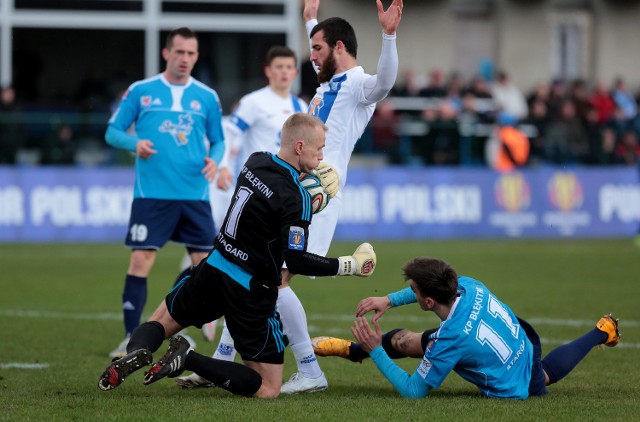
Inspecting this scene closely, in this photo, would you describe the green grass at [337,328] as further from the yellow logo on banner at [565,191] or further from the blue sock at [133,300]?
the yellow logo on banner at [565,191]

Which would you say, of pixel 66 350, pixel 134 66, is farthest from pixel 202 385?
pixel 134 66

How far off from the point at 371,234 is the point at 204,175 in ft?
38.1

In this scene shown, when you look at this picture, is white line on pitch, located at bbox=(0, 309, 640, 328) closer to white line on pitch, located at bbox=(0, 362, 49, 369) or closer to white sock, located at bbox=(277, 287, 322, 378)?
white line on pitch, located at bbox=(0, 362, 49, 369)

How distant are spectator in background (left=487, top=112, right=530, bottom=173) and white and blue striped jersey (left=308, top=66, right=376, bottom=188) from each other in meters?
Answer: 14.7

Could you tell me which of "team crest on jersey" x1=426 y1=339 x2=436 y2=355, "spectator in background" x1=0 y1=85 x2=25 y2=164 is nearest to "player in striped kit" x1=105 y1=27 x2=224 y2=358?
"team crest on jersey" x1=426 y1=339 x2=436 y2=355

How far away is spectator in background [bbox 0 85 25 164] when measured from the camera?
2017cm

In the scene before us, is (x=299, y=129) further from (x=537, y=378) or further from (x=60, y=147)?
(x=60, y=147)

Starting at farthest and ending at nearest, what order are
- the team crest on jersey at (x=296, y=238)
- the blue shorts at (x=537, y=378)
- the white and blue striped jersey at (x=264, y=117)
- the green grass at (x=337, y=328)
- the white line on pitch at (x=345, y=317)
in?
the white and blue striped jersey at (x=264, y=117)
the white line on pitch at (x=345, y=317)
the blue shorts at (x=537, y=378)
the team crest on jersey at (x=296, y=238)
the green grass at (x=337, y=328)

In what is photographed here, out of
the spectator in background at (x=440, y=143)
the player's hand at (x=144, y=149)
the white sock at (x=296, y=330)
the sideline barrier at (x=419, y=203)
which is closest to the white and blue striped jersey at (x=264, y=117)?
the player's hand at (x=144, y=149)

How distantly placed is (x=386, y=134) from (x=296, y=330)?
15.6 metres

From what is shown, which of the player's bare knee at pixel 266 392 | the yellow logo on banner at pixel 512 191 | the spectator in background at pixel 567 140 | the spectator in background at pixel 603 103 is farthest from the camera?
the spectator in background at pixel 603 103

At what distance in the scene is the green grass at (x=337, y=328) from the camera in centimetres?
675

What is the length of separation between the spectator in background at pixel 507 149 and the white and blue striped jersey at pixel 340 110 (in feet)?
48.2

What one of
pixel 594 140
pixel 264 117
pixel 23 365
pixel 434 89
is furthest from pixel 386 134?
pixel 23 365
